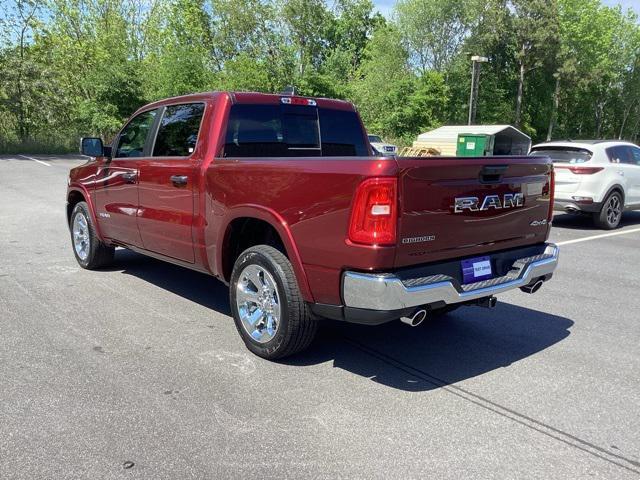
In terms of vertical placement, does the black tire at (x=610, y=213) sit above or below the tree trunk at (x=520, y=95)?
below

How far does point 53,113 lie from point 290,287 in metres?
34.5

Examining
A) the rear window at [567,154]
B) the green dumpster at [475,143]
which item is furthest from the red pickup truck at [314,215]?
the green dumpster at [475,143]

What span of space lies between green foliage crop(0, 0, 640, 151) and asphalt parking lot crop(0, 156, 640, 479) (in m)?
28.0

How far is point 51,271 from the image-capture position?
6.71m

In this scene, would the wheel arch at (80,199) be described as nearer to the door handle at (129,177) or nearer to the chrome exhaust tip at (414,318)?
the door handle at (129,177)

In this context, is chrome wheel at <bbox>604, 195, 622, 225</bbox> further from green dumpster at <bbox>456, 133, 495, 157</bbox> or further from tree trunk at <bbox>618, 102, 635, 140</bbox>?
tree trunk at <bbox>618, 102, 635, 140</bbox>

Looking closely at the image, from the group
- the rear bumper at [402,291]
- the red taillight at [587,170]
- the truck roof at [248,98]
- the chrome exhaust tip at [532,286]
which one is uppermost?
the truck roof at [248,98]

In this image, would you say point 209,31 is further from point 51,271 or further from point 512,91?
point 51,271

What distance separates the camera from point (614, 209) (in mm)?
11266

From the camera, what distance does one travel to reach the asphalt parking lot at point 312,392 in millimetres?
2891

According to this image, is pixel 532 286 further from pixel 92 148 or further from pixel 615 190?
pixel 615 190

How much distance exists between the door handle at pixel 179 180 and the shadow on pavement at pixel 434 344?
128cm

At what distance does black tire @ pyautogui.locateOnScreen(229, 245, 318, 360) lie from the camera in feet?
12.6

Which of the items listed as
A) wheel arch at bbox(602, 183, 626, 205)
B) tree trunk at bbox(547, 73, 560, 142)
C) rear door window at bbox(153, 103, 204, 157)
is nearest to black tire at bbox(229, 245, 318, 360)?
rear door window at bbox(153, 103, 204, 157)
